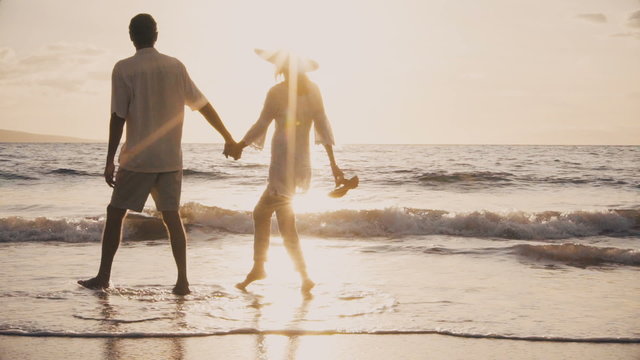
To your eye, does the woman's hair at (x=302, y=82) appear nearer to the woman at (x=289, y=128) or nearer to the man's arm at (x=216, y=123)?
the woman at (x=289, y=128)

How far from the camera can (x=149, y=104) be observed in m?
4.93

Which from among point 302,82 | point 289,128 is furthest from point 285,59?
point 289,128

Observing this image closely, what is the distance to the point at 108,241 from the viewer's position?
17.3 feet

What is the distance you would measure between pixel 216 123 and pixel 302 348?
2.03 m

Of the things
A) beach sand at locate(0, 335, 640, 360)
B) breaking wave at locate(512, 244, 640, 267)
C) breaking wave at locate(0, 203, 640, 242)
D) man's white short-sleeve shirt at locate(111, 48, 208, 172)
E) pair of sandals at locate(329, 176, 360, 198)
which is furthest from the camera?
breaking wave at locate(0, 203, 640, 242)

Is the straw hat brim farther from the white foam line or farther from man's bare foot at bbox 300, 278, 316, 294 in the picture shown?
the white foam line

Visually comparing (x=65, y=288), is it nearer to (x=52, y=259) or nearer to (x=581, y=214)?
(x=52, y=259)

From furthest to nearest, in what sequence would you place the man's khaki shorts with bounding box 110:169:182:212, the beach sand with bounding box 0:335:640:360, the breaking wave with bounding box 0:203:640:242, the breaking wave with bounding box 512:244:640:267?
1. the breaking wave with bounding box 0:203:640:242
2. the breaking wave with bounding box 512:244:640:267
3. the man's khaki shorts with bounding box 110:169:182:212
4. the beach sand with bounding box 0:335:640:360

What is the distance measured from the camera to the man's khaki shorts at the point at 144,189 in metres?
5.02

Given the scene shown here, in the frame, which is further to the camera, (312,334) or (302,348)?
(312,334)

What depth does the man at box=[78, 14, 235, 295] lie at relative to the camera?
4.92 metres

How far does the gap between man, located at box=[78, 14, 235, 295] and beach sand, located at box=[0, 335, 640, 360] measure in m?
1.45

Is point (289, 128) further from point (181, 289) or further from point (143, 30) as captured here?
point (181, 289)

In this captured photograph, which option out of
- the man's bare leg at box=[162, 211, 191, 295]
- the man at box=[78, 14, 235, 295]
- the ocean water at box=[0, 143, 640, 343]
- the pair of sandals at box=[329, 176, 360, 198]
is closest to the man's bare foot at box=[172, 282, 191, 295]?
the man's bare leg at box=[162, 211, 191, 295]
